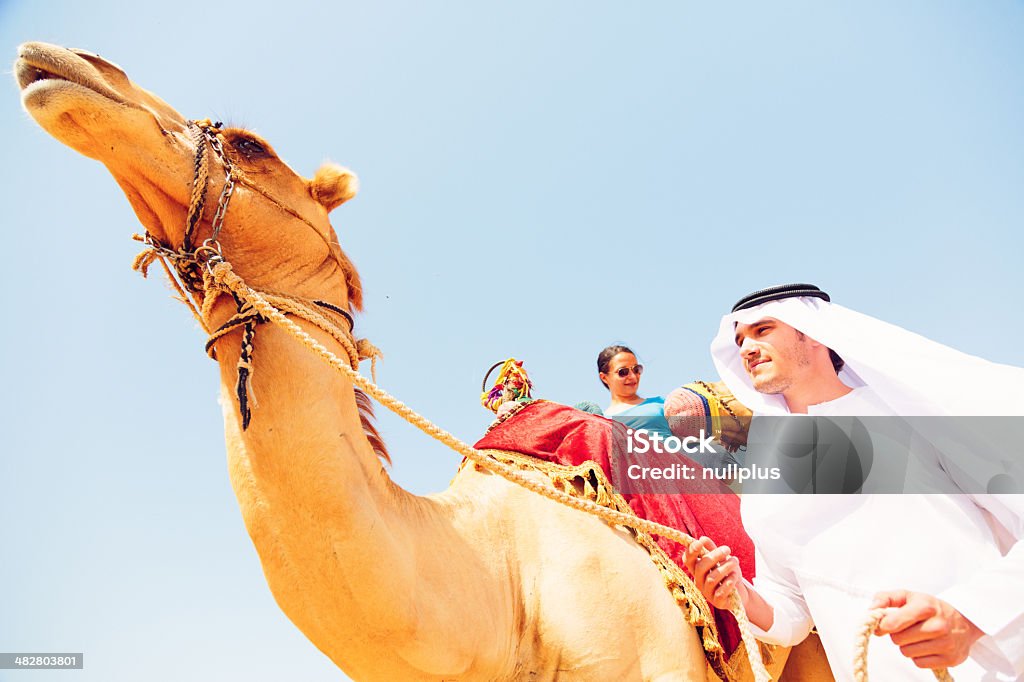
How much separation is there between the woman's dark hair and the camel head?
3.01 metres

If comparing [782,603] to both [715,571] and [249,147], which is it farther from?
[249,147]

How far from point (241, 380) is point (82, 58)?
121 cm

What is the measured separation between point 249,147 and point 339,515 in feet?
5.19

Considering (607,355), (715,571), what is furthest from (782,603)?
(607,355)

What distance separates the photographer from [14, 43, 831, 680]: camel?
8.30 ft

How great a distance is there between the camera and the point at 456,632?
2766 millimetres

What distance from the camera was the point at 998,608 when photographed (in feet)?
6.19

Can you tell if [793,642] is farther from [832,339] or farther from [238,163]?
[238,163]

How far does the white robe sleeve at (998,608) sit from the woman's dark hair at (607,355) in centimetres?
399

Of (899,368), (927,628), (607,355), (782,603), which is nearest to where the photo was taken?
(927,628)

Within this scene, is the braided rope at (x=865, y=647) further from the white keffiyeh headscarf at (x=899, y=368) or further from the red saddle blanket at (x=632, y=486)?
the red saddle blanket at (x=632, y=486)

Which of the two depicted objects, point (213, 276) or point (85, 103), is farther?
point (213, 276)

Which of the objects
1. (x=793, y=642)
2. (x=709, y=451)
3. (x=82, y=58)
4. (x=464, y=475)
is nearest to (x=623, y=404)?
(x=709, y=451)

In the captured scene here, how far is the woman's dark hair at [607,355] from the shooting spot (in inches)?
234
